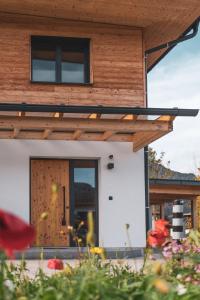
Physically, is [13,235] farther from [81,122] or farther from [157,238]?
[81,122]

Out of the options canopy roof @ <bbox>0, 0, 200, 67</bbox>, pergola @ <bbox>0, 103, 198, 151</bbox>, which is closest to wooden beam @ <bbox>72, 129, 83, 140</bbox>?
pergola @ <bbox>0, 103, 198, 151</bbox>

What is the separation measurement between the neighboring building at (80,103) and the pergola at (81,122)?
0.03 metres

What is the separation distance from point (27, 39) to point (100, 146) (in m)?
3.03

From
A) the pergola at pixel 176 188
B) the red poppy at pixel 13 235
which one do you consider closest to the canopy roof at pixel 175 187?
the pergola at pixel 176 188

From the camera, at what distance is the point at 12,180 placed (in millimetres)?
13688

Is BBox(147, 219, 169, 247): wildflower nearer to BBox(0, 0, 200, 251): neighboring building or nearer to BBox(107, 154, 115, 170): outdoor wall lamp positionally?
BBox(0, 0, 200, 251): neighboring building

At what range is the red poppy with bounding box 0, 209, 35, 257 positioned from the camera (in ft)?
5.42

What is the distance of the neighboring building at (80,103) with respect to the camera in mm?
13719

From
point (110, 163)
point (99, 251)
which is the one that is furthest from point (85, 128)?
point (99, 251)

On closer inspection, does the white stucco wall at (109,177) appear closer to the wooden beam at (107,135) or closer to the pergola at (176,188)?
the wooden beam at (107,135)

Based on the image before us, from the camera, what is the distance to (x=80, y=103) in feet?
47.0

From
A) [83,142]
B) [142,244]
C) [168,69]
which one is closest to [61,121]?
[83,142]

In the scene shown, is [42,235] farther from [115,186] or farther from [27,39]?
[27,39]

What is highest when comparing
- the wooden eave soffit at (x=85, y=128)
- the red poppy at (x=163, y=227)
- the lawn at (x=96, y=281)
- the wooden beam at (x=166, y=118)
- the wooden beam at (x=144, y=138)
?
the wooden beam at (x=166, y=118)
